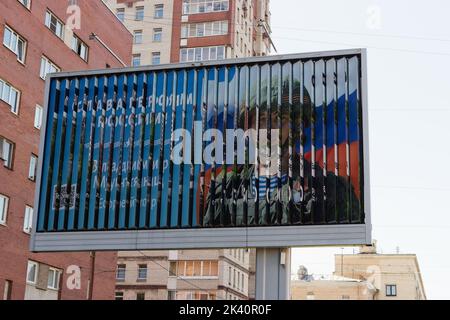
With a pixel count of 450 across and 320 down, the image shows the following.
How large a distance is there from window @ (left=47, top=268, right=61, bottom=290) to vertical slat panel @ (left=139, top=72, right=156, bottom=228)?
18639 millimetres

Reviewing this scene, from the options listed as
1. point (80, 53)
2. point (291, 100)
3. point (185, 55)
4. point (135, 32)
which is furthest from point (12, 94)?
point (135, 32)

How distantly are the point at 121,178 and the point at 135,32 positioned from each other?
59.7 metres

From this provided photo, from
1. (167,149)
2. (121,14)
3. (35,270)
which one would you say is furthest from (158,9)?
(167,149)

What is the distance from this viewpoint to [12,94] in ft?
122

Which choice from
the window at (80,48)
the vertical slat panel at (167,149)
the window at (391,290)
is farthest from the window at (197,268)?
the vertical slat panel at (167,149)

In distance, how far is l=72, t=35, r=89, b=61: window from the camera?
4431 centimetres

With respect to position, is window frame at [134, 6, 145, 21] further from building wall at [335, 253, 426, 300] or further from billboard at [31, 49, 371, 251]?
billboard at [31, 49, 371, 251]

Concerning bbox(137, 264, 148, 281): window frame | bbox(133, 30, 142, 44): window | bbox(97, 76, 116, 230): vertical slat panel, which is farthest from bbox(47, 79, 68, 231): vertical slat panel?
bbox(133, 30, 142, 44): window

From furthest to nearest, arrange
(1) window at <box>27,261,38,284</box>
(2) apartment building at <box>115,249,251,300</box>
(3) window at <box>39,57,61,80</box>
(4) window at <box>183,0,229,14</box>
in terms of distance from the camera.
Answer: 1. (4) window at <box>183,0,229,14</box>
2. (2) apartment building at <box>115,249,251,300</box>
3. (3) window at <box>39,57,61,80</box>
4. (1) window at <box>27,261,38,284</box>

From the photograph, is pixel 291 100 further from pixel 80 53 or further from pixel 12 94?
pixel 80 53

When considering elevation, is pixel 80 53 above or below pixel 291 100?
above

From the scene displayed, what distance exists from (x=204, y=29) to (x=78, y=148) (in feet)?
172

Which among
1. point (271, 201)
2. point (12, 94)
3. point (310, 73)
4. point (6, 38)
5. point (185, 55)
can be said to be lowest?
point (271, 201)
